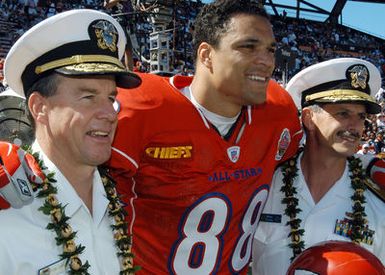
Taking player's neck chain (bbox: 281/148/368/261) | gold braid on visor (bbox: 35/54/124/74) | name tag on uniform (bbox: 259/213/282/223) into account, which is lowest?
name tag on uniform (bbox: 259/213/282/223)

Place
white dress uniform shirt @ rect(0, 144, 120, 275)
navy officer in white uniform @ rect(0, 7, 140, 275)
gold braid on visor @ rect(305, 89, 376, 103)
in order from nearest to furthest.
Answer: white dress uniform shirt @ rect(0, 144, 120, 275), navy officer in white uniform @ rect(0, 7, 140, 275), gold braid on visor @ rect(305, 89, 376, 103)

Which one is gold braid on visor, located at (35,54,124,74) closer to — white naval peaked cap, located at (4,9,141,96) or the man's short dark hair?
white naval peaked cap, located at (4,9,141,96)

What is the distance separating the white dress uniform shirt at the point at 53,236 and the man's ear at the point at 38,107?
139mm

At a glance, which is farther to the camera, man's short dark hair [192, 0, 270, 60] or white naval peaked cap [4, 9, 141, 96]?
man's short dark hair [192, 0, 270, 60]

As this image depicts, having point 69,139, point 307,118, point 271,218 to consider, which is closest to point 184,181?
point 271,218

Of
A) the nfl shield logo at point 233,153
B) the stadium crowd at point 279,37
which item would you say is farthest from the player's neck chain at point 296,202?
the stadium crowd at point 279,37

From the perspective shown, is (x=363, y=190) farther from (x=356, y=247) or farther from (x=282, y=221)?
(x=356, y=247)

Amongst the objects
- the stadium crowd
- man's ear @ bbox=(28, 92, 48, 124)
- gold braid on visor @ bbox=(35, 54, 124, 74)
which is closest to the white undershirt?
gold braid on visor @ bbox=(35, 54, 124, 74)

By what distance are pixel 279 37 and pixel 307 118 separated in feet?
79.0

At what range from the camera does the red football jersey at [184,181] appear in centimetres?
241

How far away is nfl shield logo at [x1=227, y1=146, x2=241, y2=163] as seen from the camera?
2527mm

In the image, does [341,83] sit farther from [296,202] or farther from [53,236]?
[53,236]

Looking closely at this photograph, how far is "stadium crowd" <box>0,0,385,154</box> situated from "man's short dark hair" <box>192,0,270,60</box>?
7223 mm

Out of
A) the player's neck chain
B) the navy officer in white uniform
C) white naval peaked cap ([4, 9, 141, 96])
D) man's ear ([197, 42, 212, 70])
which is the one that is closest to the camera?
the navy officer in white uniform
